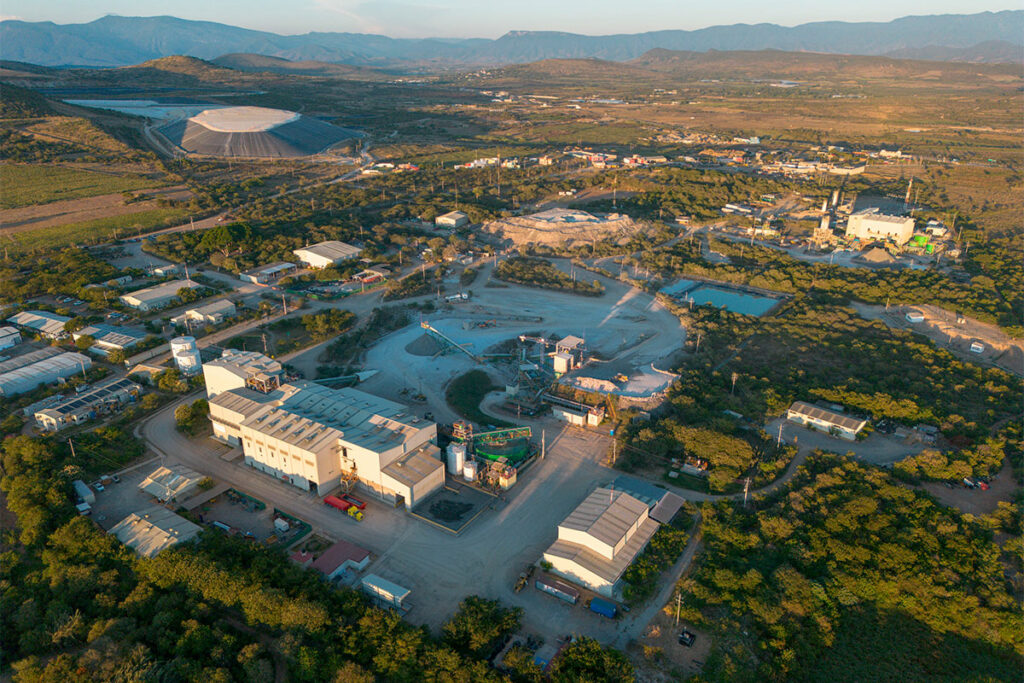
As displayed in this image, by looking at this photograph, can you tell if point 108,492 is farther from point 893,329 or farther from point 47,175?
point 47,175

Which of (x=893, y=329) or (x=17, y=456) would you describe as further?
(x=893, y=329)

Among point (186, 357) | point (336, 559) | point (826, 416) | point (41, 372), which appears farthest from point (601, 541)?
A: point (41, 372)

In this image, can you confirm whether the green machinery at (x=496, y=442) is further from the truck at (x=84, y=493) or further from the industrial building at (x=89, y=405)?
the industrial building at (x=89, y=405)

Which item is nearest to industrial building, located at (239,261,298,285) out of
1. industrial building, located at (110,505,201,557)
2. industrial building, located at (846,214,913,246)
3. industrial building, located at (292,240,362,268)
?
industrial building, located at (292,240,362,268)

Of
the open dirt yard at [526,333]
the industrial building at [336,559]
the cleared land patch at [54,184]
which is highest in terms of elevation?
the cleared land patch at [54,184]

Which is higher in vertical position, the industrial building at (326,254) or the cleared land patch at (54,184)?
the cleared land patch at (54,184)

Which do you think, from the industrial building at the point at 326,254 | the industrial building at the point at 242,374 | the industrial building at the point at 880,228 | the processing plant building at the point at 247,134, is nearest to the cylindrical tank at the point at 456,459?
the industrial building at the point at 242,374

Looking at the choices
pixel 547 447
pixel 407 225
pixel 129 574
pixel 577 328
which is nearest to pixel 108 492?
pixel 129 574
